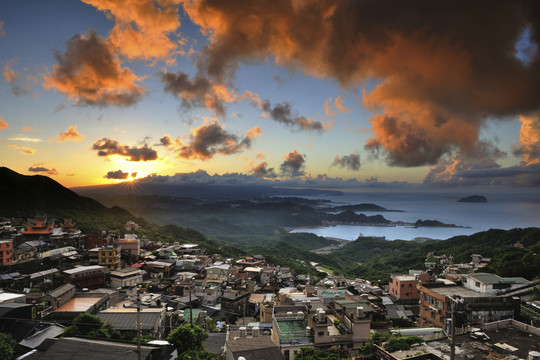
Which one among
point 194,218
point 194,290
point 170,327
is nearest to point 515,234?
point 194,290

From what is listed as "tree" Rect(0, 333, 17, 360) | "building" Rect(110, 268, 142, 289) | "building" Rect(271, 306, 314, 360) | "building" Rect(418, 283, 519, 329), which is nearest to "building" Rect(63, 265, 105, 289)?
"building" Rect(110, 268, 142, 289)

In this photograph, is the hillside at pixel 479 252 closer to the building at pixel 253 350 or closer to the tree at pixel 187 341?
A: the building at pixel 253 350

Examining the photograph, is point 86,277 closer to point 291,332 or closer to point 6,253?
point 6,253

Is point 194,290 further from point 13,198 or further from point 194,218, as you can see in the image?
point 194,218

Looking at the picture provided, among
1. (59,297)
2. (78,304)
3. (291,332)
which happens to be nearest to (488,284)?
(291,332)

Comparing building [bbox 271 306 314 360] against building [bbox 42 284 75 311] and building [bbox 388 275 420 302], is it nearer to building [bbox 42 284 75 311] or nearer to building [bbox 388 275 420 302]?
building [bbox 42 284 75 311]

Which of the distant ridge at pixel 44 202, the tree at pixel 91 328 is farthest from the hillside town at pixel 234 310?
the distant ridge at pixel 44 202
